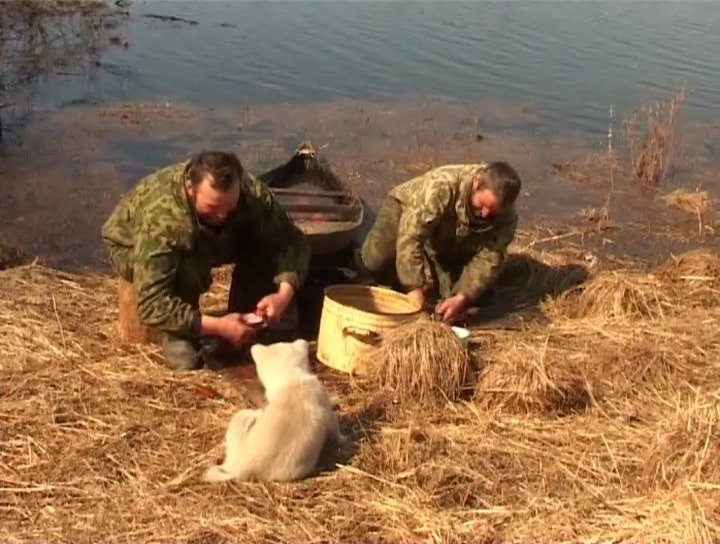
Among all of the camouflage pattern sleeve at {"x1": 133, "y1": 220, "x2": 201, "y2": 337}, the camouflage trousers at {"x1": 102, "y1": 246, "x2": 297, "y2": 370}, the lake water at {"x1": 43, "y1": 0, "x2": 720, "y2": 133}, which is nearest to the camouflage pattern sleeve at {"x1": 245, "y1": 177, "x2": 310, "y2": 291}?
the camouflage trousers at {"x1": 102, "y1": 246, "x2": 297, "y2": 370}

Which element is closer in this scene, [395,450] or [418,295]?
[395,450]

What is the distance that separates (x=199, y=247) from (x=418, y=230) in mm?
1437

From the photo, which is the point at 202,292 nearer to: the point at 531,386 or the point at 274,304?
the point at 274,304

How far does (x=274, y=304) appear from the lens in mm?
5539

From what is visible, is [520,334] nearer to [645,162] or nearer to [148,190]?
[148,190]

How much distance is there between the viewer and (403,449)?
4.72 m

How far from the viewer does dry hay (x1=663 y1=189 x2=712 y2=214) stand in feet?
37.9

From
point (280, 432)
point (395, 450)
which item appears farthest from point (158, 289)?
point (395, 450)

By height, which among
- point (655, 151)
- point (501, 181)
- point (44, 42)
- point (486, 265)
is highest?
point (501, 181)

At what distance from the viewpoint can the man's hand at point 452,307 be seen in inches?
247

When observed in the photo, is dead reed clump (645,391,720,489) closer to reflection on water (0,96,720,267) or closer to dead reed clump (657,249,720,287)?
dead reed clump (657,249,720,287)

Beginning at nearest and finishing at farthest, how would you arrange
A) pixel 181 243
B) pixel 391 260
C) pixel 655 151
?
1. pixel 181 243
2. pixel 391 260
3. pixel 655 151

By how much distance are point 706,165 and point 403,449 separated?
1013cm

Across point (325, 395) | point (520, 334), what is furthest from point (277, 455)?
point (520, 334)
